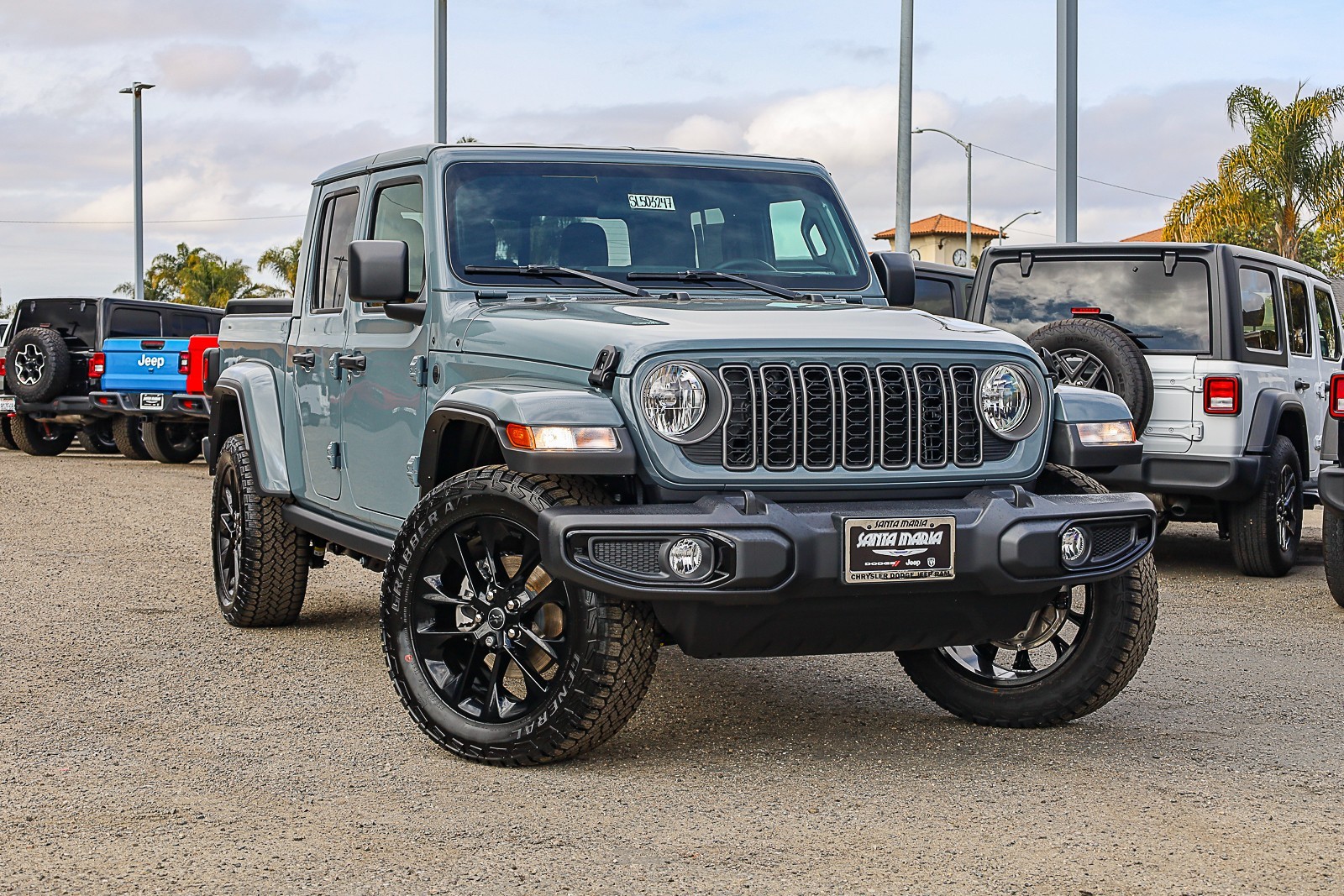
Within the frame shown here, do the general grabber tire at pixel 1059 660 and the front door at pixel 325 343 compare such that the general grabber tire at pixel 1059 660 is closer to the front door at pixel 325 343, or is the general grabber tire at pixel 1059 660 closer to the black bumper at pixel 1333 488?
the front door at pixel 325 343

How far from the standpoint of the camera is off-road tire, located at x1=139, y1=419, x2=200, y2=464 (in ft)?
63.4

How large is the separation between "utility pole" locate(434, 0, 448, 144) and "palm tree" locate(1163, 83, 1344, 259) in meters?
17.0

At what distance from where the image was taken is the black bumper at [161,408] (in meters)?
17.9

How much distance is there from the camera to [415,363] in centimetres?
577

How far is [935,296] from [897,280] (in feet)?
26.3

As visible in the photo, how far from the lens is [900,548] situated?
4582 millimetres

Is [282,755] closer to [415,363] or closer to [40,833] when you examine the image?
[40,833]

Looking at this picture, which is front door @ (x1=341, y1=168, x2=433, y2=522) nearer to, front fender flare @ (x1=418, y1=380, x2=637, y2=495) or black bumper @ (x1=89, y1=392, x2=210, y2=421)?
A: front fender flare @ (x1=418, y1=380, x2=637, y2=495)

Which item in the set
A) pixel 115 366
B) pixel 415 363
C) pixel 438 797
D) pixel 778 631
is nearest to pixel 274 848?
pixel 438 797

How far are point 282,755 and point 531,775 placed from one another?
2.89 feet

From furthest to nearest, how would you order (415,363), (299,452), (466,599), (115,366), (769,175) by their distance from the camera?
(115,366), (299,452), (769,175), (415,363), (466,599)

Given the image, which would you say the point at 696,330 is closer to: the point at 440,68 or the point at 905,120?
the point at 905,120

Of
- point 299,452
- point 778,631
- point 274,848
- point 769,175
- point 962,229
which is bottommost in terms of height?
point 274,848

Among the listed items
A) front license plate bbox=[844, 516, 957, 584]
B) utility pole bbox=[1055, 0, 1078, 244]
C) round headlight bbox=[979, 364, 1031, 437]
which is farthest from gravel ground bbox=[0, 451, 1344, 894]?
utility pole bbox=[1055, 0, 1078, 244]
